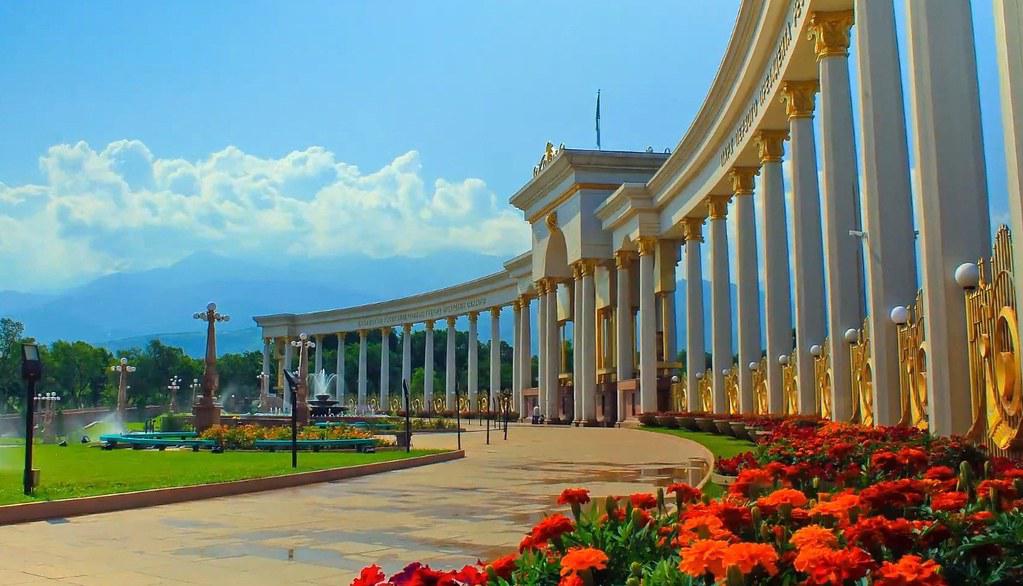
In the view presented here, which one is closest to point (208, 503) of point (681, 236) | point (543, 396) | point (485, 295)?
point (681, 236)

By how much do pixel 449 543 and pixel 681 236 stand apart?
137 ft

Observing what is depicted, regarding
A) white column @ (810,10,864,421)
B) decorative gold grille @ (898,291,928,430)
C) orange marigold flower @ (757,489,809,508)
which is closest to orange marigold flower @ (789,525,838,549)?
orange marigold flower @ (757,489,809,508)

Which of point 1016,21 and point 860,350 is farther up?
point 1016,21

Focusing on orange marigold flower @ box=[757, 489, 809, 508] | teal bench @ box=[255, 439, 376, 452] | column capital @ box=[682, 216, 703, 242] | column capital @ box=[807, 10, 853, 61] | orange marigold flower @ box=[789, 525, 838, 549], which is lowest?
teal bench @ box=[255, 439, 376, 452]

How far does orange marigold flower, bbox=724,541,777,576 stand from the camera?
10.7ft

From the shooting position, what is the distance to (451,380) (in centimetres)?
8688

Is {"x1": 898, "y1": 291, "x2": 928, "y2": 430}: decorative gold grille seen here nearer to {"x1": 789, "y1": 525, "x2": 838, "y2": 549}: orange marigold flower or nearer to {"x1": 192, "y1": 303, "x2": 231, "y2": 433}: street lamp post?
{"x1": 789, "y1": 525, "x2": 838, "y2": 549}: orange marigold flower

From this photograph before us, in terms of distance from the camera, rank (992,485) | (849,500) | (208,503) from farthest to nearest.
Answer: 1. (208,503)
2. (992,485)
3. (849,500)

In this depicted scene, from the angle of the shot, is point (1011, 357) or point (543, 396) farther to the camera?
point (543, 396)

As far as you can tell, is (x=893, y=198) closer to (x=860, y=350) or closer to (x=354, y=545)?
(x=860, y=350)

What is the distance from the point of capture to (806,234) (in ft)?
88.5

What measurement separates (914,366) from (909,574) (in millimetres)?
15182

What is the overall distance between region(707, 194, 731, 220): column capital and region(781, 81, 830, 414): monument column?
11.9m

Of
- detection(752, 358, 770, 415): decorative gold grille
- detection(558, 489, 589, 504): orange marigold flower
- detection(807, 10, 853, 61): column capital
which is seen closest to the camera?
detection(558, 489, 589, 504): orange marigold flower
